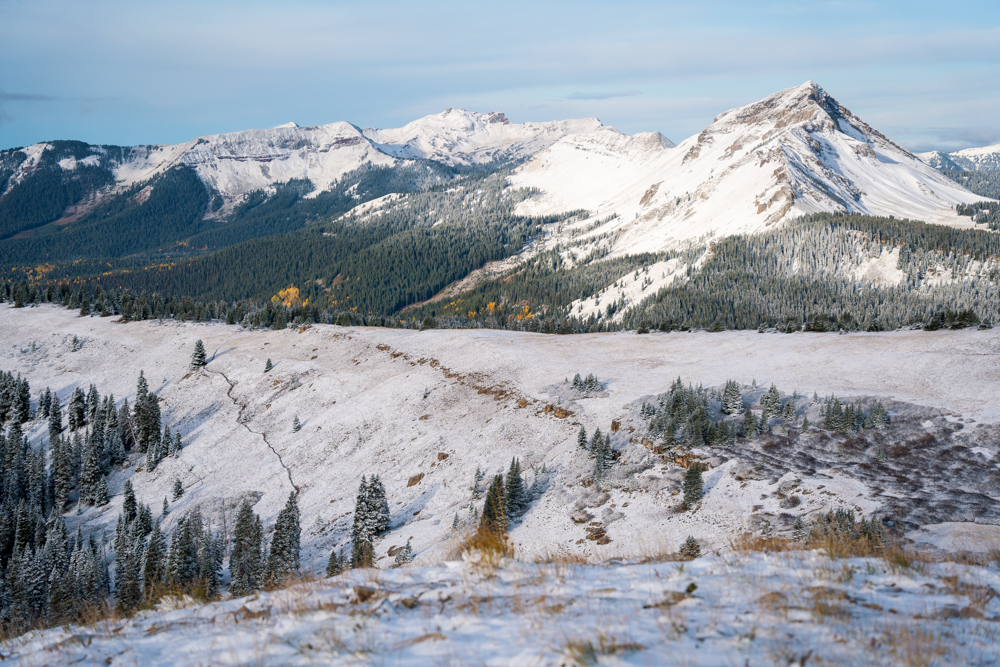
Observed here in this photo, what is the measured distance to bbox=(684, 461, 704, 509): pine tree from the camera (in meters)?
26.9

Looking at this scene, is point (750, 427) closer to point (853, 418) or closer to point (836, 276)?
point (853, 418)

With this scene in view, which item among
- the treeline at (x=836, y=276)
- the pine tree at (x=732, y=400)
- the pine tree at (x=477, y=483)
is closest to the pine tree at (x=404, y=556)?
the pine tree at (x=477, y=483)

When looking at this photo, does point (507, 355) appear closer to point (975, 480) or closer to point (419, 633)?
point (975, 480)

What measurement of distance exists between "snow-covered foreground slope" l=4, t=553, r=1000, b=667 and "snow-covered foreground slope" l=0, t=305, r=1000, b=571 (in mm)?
5316

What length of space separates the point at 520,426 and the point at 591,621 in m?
33.4

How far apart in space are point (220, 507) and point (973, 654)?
1955 inches

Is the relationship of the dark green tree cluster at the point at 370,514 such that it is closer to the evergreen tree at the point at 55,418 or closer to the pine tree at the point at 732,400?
the pine tree at the point at 732,400

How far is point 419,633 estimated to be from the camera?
822 centimetres

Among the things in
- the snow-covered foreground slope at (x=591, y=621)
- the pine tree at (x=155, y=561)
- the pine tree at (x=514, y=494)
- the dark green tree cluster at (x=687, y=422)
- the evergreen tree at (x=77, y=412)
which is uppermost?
the snow-covered foreground slope at (x=591, y=621)

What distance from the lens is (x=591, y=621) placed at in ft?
26.4

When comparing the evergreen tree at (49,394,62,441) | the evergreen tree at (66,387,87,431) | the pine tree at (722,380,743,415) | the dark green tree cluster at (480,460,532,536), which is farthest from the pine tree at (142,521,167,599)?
the evergreen tree at (49,394,62,441)

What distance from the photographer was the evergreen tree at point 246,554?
32.2 m

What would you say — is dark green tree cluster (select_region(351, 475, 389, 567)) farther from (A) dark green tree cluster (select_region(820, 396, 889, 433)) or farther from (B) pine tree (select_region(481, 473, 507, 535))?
(A) dark green tree cluster (select_region(820, 396, 889, 433))

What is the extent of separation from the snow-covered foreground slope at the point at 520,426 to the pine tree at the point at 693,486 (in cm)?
70
